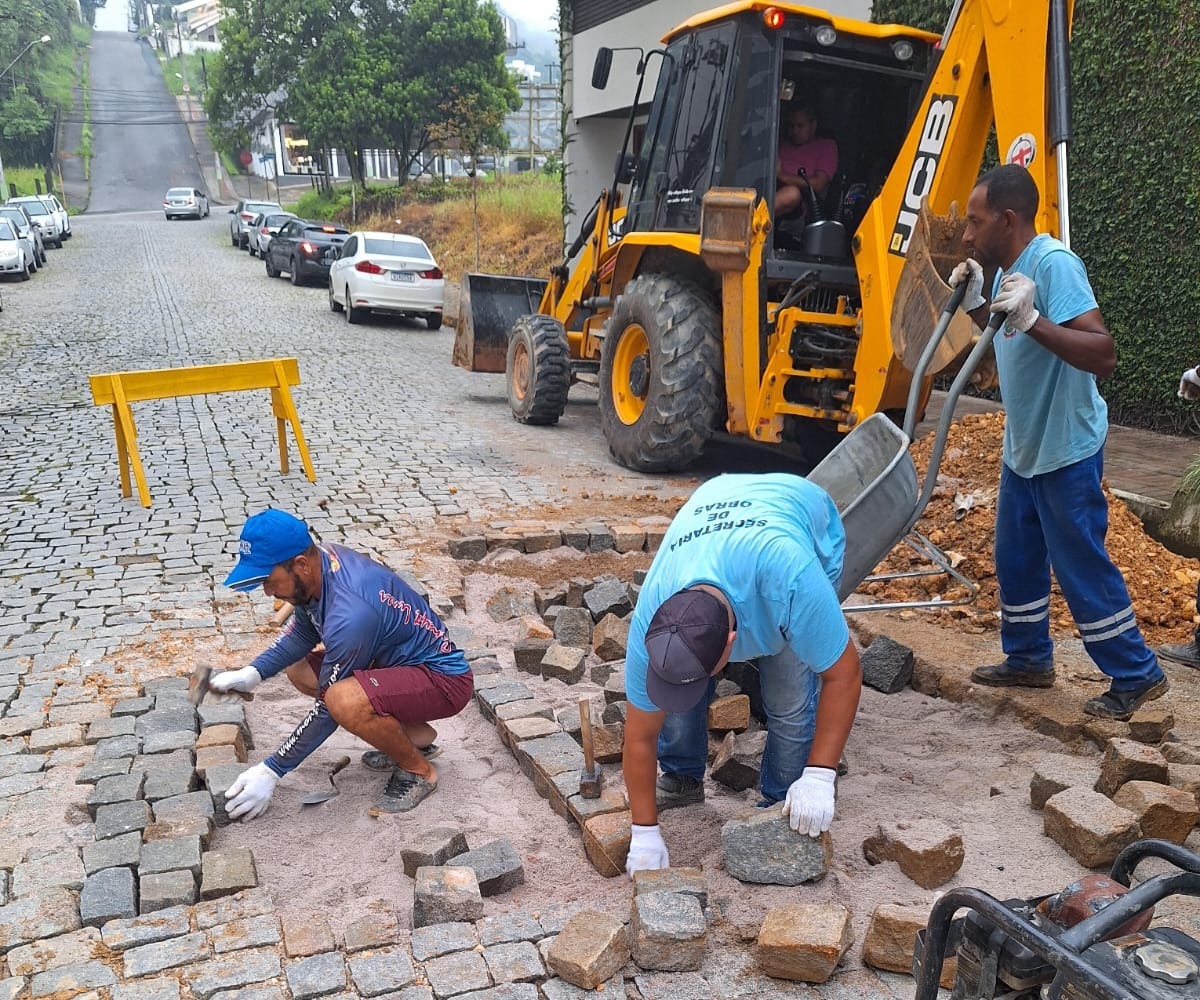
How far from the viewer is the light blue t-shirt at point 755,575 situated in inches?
107

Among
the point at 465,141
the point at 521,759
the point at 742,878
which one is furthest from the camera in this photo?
the point at 465,141

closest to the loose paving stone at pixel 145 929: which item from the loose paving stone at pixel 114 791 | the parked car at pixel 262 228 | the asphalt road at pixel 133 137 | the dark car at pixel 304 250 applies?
the loose paving stone at pixel 114 791

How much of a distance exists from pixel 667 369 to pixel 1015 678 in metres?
3.82

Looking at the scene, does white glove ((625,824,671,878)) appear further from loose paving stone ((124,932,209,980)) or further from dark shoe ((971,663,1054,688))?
dark shoe ((971,663,1054,688))

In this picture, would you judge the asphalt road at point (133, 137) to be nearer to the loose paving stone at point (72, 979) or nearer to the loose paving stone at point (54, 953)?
the loose paving stone at point (54, 953)

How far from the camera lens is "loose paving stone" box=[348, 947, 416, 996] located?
2.63m

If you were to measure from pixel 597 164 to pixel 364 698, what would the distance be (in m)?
16.7

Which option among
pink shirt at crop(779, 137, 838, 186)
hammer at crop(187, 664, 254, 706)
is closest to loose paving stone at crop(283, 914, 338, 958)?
hammer at crop(187, 664, 254, 706)

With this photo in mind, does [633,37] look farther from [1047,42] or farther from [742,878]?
[742,878]

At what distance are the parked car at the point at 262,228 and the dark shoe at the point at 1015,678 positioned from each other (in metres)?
26.1

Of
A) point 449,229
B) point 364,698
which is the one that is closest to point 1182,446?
Result: point 364,698

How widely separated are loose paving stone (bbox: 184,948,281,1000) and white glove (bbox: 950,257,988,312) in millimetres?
3288

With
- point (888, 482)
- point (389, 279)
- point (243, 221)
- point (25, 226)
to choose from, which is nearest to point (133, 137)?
point (243, 221)

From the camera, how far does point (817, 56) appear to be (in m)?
6.86
